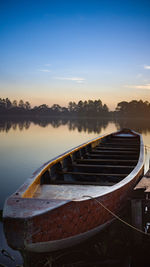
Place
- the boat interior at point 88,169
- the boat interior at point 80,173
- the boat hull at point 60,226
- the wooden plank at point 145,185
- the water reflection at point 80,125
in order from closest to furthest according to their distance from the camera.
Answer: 1. the boat hull at point 60,226
2. the boat interior at point 80,173
3. the wooden plank at point 145,185
4. the boat interior at point 88,169
5. the water reflection at point 80,125

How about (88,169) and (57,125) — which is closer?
(88,169)

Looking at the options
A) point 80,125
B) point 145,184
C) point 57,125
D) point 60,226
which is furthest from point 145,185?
point 80,125

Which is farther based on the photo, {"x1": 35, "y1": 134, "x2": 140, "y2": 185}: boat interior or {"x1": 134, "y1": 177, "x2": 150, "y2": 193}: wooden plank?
{"x1": 35, "y1": 134, "x2": 140, "y2": 185}: boat interior

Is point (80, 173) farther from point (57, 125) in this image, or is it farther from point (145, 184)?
point (57, 125)

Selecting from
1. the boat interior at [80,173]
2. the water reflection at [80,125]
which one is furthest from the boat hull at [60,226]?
the water reflection at [80,125]

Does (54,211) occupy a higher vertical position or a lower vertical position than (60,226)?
higher

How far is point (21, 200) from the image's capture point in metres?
3.42

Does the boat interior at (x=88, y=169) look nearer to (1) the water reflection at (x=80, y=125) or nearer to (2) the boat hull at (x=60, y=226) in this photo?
(2) the boat hull at (x=60, y=226)

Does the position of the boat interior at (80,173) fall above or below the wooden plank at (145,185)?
above

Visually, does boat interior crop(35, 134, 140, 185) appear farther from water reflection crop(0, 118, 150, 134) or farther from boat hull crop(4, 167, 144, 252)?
water reflection crop(0, 118, 150, 134)

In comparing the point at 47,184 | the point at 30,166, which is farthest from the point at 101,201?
the point at 30,166

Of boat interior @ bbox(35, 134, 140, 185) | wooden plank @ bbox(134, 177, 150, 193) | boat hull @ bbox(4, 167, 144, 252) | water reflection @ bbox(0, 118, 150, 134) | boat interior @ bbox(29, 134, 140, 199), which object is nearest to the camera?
boat hull @ bbox(4, 167, 144, 252)

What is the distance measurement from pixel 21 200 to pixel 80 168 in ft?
12.9

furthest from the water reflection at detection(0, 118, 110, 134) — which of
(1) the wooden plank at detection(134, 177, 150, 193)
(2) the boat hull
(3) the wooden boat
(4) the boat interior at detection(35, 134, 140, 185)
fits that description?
(2) the boat hull
